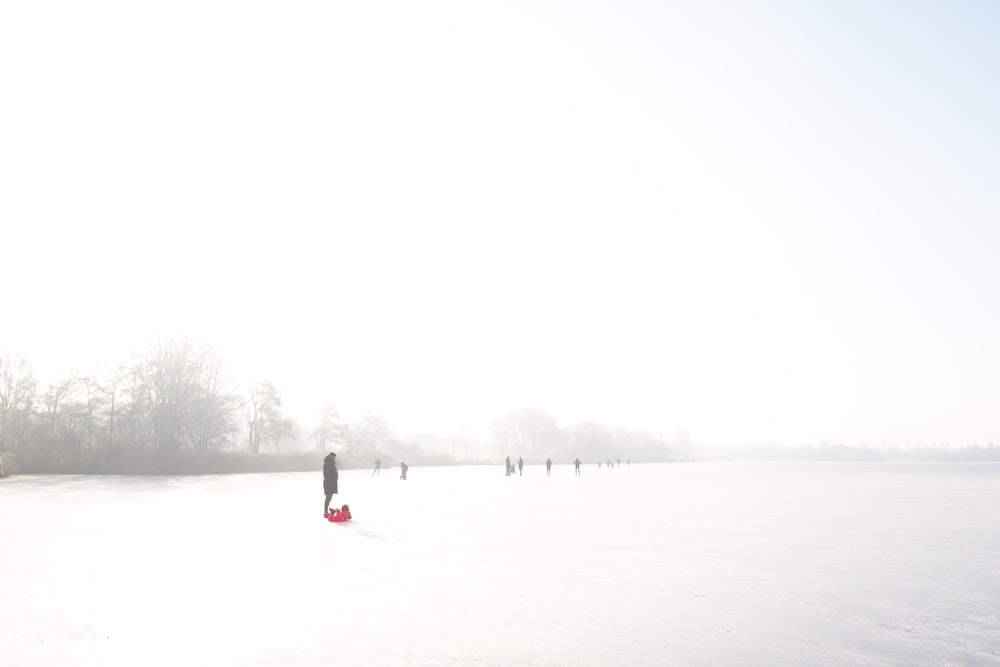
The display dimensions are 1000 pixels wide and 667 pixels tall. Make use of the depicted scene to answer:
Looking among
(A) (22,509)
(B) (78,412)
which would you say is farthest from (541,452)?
(A) (22,509)

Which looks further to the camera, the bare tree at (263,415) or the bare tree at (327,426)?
the bare tree at (327,426)

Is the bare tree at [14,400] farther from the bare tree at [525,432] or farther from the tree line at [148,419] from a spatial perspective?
the bare tree at [525,432]

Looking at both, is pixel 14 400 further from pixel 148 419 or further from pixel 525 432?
pixel 525 432

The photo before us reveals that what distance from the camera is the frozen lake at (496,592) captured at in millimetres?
5914

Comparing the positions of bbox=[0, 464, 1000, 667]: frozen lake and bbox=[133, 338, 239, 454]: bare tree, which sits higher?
bbox=[133, 338, 239, 454]: bare tree

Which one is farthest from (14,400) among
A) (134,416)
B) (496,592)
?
(496,592)

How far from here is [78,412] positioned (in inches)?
2387

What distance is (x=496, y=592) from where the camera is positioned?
8359mm

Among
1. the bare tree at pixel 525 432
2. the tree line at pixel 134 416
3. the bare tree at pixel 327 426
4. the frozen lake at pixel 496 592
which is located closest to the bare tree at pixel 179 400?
the tree line at pixel 134 416

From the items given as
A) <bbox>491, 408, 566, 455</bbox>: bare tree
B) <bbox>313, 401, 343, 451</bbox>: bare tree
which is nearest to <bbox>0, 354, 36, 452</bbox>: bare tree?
<bbox>313, 401, 343, 451</bbox>: bare tree

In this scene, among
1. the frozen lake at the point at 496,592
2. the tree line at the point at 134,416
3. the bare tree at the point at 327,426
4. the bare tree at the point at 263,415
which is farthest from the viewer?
the bare tree at the point at 327,426

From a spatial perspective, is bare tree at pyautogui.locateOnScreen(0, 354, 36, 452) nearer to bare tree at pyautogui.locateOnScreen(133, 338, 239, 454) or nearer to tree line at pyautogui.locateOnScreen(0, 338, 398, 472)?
tree line at pyautogui.locateOnScreen(0, 338, 398, 472)

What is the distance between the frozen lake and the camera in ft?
19.4

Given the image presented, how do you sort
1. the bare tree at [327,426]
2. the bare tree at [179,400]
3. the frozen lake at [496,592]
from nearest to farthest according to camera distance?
1. the frozen lake at [496,592]
2. the bare tree at [179,400]
3. the bare tree at [327,426]
